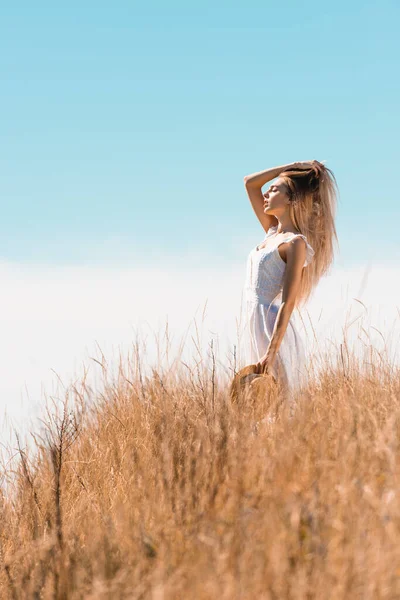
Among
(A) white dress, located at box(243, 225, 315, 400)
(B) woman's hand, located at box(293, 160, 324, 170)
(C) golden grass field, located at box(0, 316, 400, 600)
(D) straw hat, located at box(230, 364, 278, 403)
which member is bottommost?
(C) golden grass field, located at box(0, 316, 400, 600)

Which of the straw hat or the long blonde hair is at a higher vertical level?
the long blonde hair

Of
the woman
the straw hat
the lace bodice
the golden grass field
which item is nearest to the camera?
the golden grass field

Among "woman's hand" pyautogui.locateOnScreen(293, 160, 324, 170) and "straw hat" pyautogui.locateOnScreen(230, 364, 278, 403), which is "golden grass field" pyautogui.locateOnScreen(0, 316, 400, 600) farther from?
"woman's hand" pyautogui.locateOnScreen(293, 160, 324, 170)

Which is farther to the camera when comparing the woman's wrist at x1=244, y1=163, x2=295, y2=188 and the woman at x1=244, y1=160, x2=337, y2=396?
the woman's wrist at x1=244, y1=163, x2=295, y2=188

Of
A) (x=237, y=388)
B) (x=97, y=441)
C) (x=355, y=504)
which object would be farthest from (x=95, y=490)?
(x=355, y=504)

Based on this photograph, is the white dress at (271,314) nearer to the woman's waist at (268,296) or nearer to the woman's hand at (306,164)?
the woman's waist at (268,296)

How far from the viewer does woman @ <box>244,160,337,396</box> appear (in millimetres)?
4637

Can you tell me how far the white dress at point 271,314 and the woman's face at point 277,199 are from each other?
0.74 feet

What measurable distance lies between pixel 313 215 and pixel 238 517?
10.1ft

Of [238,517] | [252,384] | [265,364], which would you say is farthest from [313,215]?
[238,517]

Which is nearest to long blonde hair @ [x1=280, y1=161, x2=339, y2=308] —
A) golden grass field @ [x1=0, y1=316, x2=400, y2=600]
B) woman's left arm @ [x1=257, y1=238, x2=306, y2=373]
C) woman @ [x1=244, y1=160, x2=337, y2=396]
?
woman @ [x1=244, y1=160, x2=337, y2=396]

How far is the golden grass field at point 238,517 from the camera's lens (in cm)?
202

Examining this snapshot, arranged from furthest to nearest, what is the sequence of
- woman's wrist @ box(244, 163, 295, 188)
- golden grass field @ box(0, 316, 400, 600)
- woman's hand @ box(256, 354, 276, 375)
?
woman's wrist @ box(244, 163, 295, 188) → woman's hand @ box(256, 354, 276, 375) → golden grass field @ box(0, 316, 400, 600)

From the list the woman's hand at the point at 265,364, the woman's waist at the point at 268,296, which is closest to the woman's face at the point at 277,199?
the woman's waist at the point at 268,296
